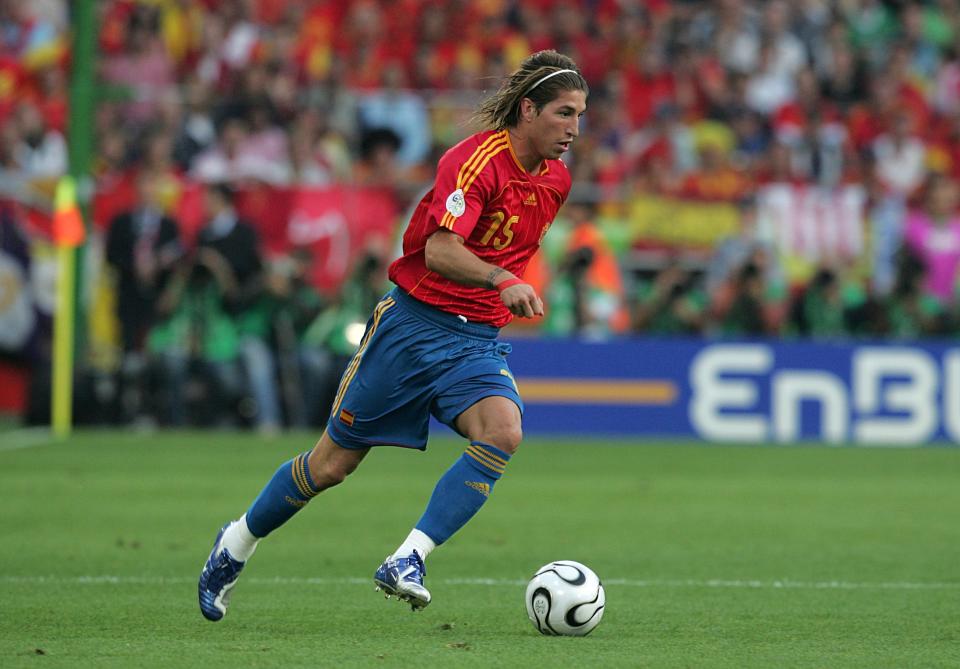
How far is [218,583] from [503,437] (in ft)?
4.16

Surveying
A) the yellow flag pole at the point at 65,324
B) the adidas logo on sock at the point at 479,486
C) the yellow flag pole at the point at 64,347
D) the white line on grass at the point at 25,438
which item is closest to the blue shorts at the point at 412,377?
the adidas logo on sock at the point at 479,486

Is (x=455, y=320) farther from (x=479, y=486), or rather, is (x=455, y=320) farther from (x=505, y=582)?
(x=505, y=582)

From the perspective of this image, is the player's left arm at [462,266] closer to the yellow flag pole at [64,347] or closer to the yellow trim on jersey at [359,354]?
the yellow trim on jersey at [359,354]

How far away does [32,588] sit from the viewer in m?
7.25

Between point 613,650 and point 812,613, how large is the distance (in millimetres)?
1307

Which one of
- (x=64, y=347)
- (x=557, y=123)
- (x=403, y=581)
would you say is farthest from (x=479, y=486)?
(x=64, y=347)

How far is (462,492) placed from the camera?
6047 mm

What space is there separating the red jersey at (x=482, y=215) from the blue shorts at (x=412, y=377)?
0.09 meters

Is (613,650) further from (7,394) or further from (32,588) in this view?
(7,394)

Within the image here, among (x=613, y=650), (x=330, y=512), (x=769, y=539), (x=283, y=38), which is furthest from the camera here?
(x=283, y=38)

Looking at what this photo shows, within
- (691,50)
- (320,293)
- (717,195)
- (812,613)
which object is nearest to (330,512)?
(812,613)

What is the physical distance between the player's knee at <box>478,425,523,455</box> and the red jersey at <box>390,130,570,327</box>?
1.74 ft

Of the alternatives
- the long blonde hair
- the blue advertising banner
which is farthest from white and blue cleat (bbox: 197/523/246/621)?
the blue advertising banner

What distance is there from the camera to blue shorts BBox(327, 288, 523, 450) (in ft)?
20.7
